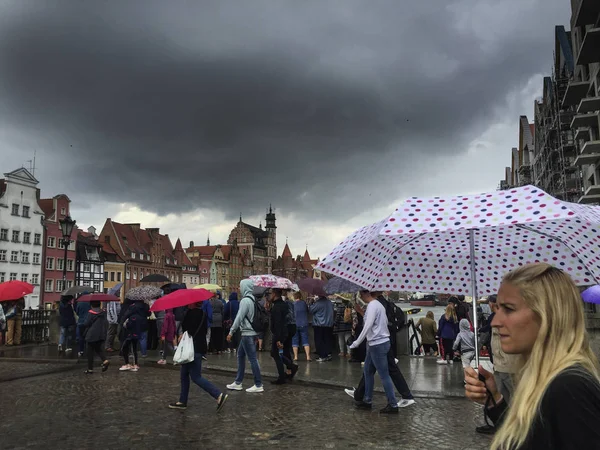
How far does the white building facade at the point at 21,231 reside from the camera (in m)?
58.6

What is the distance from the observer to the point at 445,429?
24.6 feet

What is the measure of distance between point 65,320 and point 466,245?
580 inches

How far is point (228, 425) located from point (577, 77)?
4233 centimetres

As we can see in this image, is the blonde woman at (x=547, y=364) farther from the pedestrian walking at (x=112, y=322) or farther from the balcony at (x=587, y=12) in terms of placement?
the balcony at (x=587, y=12)

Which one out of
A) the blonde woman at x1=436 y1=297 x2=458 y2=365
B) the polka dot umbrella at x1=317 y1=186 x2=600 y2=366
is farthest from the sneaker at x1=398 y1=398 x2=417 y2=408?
the blonde woman at x1=436 y1=297 x2=458 y2=365

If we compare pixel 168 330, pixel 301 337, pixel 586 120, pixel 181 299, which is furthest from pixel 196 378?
pixel 586 120

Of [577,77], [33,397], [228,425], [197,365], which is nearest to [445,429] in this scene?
[228,425]

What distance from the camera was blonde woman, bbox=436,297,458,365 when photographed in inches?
554

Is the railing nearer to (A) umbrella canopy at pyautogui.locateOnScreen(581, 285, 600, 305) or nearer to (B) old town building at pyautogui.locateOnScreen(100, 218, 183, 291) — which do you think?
(A) umbrella canopy at pyautogui.locateOnScreen(581, 285, 600, 305)

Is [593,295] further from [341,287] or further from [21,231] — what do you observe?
[21,231]

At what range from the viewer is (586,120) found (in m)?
35.4

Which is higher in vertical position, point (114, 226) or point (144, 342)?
point (114, 226)

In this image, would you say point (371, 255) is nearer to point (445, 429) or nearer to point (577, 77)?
point (445, 429)

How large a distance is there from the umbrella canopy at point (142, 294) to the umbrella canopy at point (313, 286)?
4.42 meters
